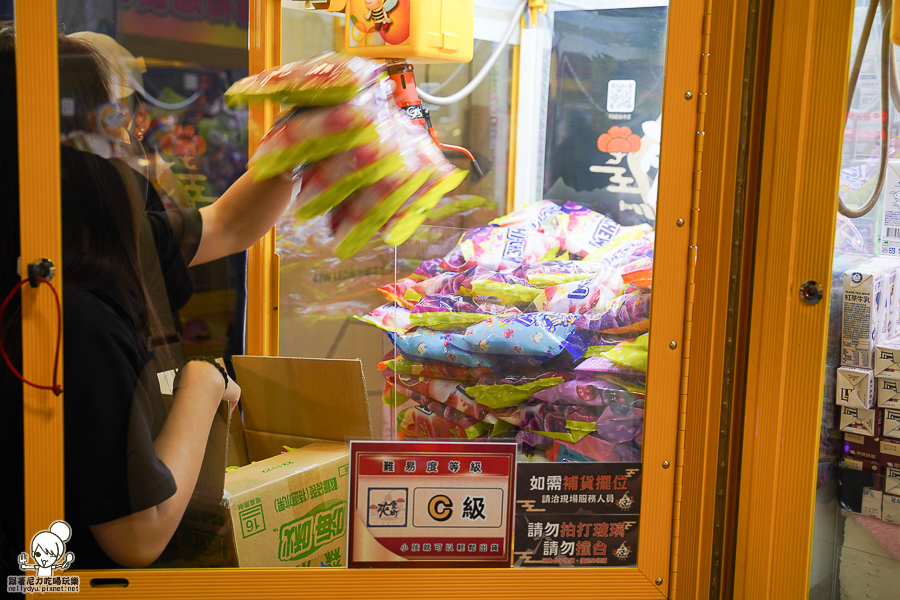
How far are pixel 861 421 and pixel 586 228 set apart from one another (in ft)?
2.57

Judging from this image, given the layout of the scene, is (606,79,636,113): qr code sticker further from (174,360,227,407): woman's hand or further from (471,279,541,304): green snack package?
(174,360,227,407): woman's hand

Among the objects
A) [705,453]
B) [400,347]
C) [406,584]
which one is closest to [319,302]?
[400,347]

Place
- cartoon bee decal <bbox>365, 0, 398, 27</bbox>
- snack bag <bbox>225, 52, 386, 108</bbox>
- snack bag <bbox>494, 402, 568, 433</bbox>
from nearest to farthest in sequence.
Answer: snack bag <bbox>225, 52, 386, 108</bbox> < cartoon bee decal <bbox>365, 0, 398, 27</bbox> < snack bag <bbox>494, 402, 568, 433</bbox>

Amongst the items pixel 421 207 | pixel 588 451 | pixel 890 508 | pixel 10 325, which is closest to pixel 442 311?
pixel 421 207

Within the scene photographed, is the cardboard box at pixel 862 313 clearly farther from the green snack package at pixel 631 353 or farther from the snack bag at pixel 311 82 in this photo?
the snack bag at pixel 311 82

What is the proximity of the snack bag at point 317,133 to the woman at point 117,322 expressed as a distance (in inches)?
3.0

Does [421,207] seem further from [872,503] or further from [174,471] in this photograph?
[872,503]

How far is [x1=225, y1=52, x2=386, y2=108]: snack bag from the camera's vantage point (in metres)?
1.22

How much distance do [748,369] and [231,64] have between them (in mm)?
1271

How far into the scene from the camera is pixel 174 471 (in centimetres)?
134

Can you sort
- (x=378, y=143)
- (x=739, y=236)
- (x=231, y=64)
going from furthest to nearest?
(x=739, y=236), (x=231, y=64), (x=378, y=143)

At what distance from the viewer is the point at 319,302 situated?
57.1 inches

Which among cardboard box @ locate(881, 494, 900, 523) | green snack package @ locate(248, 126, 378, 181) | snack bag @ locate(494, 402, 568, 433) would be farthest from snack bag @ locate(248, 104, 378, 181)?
cardboard box @ locate(881, 494, 900, 523)

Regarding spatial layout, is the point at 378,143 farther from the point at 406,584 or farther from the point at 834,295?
the point at 834,295
